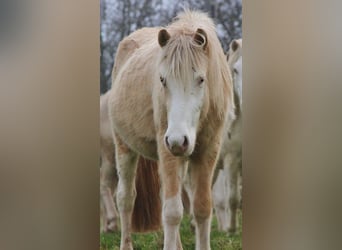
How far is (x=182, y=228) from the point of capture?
92.0 inches

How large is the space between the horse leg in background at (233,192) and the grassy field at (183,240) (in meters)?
0.05

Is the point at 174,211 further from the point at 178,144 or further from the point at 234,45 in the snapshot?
the point at 234,45

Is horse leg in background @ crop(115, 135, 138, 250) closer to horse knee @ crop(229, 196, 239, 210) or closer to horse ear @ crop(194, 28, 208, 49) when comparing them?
horse knee @ crop(229, 196, 239, 210)

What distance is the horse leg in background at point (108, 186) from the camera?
2.37 meters

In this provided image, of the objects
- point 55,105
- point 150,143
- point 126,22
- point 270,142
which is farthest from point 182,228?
point 126,22

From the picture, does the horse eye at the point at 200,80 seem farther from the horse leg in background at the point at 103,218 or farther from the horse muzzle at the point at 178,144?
the horse leg in background at the point at 103,218

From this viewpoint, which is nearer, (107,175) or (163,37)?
(163,37)

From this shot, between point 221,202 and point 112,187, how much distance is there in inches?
19.2

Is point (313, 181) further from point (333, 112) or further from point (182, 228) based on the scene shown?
point (182, 228)

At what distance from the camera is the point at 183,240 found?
92.5 inches

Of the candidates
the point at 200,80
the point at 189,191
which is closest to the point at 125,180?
the point at 189,191

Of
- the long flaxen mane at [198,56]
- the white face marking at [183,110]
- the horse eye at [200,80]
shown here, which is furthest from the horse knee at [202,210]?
the horse eye at [200,80]

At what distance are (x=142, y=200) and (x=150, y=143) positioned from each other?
0.27 meters

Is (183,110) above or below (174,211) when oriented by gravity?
above
